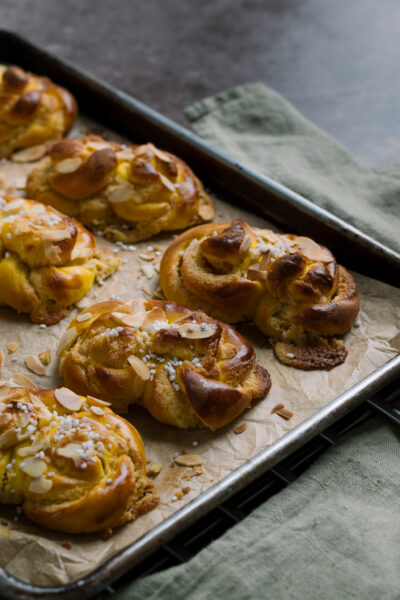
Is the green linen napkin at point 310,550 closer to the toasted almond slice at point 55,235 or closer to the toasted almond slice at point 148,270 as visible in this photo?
the toasted almond slice at point 148,270

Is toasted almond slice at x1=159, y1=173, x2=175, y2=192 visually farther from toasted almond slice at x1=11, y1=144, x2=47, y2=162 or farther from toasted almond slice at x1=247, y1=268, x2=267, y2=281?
toasted almond slice at x1=11, y1=144, x2=47, y2=162

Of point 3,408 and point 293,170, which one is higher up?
point 293,170

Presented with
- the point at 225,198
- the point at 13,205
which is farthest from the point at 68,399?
the point at 225,198

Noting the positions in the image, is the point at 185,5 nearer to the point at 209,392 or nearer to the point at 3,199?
the point at 3,199

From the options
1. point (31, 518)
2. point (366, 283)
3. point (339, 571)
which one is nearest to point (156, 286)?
point (366, 283)

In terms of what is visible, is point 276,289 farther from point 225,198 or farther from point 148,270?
point 225,198

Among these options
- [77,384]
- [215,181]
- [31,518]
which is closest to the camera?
[31,518]

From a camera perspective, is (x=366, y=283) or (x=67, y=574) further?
(x=366, y=283)

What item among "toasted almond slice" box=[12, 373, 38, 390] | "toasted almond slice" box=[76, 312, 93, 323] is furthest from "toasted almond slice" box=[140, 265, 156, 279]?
"toasted almond slice" box=[12, 373, 38, 390]
